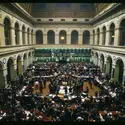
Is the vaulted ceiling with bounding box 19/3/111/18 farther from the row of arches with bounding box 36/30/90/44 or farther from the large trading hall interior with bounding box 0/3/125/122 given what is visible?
the row of arches with bounding box 36/30/90/44

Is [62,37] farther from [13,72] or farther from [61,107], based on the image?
[61,107]

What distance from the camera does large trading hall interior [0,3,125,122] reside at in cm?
1209

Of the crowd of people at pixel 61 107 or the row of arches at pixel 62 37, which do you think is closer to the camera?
the crowd of people at pixel 61 107

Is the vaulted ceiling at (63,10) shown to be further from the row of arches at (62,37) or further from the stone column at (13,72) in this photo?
→ the stone column at (13,72)

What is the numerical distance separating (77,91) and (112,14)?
519 inches

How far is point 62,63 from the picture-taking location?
33.3 meters

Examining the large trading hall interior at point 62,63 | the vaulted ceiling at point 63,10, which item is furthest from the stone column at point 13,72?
the vaulted ceiling at point 63,10

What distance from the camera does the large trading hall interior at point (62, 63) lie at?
1209 centimetres

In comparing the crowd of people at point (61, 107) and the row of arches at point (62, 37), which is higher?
the row of arches at point (62, 37)

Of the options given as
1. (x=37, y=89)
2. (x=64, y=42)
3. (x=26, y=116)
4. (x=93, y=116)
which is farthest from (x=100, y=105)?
(x=64, y=42)

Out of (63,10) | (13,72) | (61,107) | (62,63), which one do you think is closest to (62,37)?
(63,10)

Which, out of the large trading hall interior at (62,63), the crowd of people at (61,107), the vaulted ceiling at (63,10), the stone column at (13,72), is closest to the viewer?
the crowd of people at (61,107)

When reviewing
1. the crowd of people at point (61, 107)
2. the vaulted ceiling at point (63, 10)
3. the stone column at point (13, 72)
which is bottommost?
the crowd of people at point (61, 107)

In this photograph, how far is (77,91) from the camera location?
16688 mm
